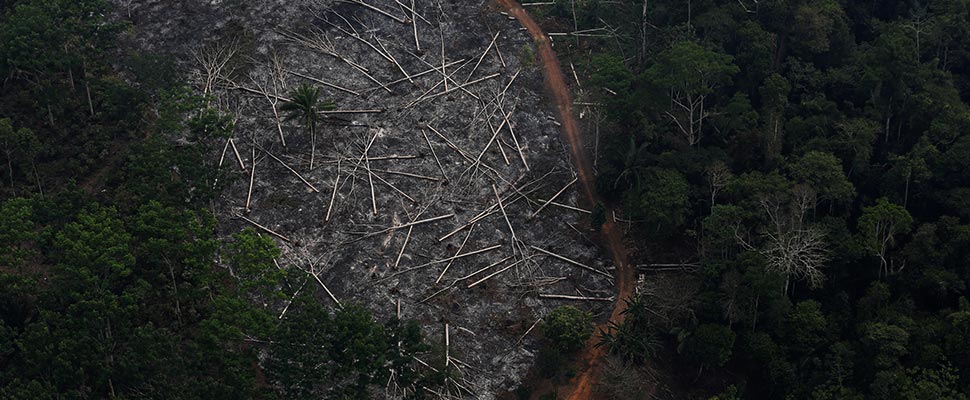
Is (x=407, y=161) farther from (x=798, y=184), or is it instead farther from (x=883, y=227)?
(x=883, y=227)

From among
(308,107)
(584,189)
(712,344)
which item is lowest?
(712,344)

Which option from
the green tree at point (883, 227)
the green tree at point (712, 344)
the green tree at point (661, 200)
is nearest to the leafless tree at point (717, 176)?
the green tree at point (661, 200)

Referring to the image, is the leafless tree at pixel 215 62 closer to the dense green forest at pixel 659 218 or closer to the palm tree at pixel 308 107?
the dense green forest at pixel 659 218

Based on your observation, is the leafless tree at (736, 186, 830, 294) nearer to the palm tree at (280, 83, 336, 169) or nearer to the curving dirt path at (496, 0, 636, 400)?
the curving dirt path at (496, 0, 636, 400)

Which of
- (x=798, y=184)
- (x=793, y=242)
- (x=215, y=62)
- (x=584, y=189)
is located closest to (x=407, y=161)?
(x=584, y=189)

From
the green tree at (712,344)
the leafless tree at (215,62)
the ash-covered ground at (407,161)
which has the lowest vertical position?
the green tree at (712,344)
